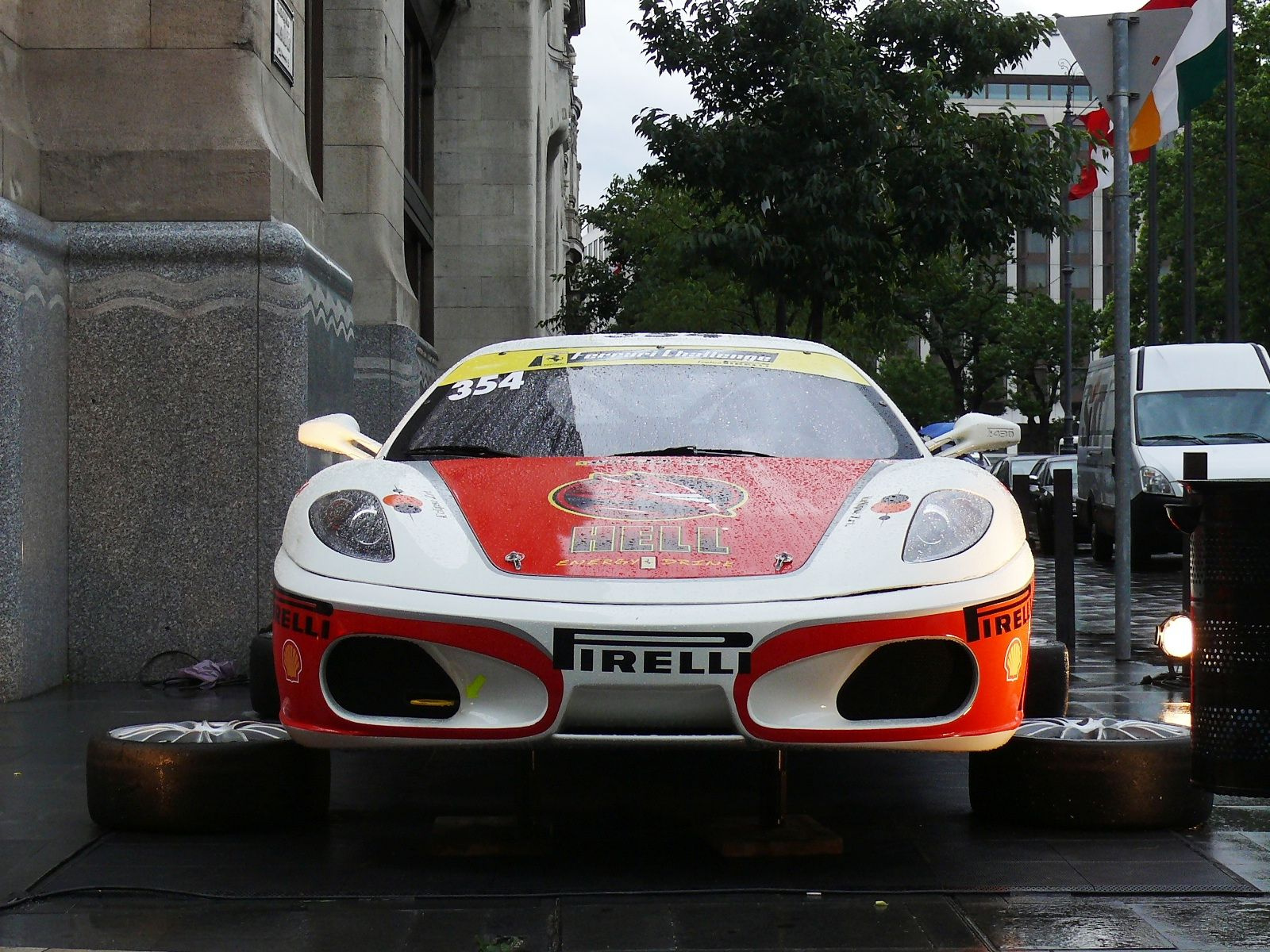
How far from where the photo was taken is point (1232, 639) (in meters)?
3.46

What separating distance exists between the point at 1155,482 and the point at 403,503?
13.3 metres

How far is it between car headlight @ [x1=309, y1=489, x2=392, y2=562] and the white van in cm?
1287

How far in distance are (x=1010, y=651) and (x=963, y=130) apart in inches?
645

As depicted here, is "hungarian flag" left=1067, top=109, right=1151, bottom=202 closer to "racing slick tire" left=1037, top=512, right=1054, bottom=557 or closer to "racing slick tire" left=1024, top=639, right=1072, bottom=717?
"racing slick tire" left=1037, top=512, right=1054, bottom=557

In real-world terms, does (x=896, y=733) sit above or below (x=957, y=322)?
below

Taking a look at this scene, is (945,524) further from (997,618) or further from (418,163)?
(418,163)

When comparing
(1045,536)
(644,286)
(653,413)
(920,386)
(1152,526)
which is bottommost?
(1045,536)

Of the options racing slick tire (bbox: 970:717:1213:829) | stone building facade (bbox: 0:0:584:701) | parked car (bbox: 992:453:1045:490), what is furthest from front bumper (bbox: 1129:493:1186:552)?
racing slick tire (bbox: 970:717:1213:829)

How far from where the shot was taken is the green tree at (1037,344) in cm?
5972

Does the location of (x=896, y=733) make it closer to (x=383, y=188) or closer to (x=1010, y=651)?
(x=1010, y=651)

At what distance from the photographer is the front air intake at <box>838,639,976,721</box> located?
4039mm

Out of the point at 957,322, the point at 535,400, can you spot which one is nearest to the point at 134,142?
the point at 535,400

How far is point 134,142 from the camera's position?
8367 millimetres

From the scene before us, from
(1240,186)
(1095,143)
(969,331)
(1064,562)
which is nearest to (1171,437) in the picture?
(1095,143)
